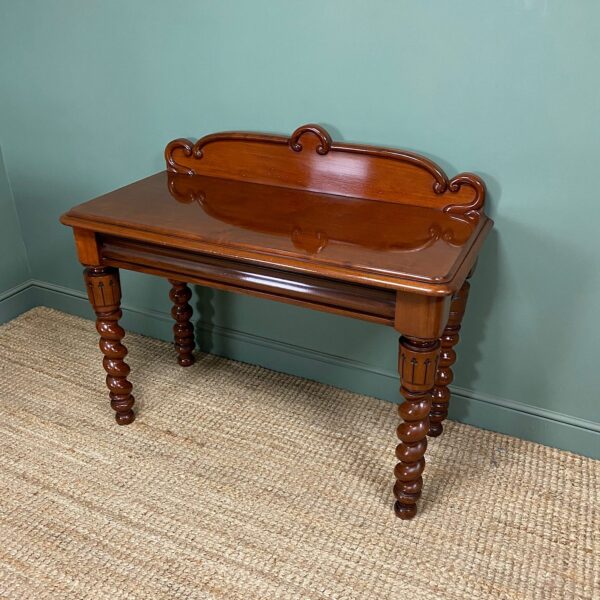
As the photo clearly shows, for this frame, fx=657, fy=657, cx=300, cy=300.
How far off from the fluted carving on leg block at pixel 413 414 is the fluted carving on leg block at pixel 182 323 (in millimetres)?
910

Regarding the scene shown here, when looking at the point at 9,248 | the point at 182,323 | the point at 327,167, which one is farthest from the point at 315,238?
the point at 9,248

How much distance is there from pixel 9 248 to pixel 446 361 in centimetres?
179

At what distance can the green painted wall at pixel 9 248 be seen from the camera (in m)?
2.54

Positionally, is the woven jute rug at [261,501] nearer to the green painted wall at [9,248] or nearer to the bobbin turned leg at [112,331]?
the bobbin turned leg at [112,331]

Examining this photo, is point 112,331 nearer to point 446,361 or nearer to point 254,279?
point 254,279

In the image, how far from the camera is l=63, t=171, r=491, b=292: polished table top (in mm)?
1425

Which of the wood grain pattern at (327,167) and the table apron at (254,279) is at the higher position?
the wood grain pattern at (327,167)

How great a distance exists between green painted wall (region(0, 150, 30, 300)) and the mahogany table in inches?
34.2

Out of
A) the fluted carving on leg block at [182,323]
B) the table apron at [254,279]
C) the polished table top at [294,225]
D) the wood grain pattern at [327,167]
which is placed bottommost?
the fluted carving on leg block at [182,323]

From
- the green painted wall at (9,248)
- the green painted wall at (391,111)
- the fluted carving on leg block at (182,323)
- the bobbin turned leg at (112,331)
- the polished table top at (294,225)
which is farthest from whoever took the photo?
the green painted wall at (9,248)

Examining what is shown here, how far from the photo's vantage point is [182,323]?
7.32ft

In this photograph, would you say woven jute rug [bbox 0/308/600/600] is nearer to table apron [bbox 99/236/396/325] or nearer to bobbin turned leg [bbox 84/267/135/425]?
bobbin turned leg [bbox 84/267/135/425]

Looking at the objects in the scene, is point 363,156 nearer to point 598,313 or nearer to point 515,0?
point 515,0

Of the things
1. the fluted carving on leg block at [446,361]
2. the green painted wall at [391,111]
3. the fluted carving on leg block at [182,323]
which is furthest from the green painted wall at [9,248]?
the fluted carving on leg block at [446,361]
